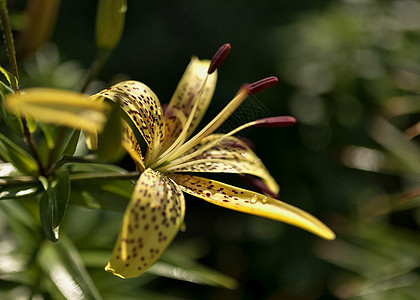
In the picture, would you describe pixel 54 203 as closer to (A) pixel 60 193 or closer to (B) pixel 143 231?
(A) pixel 60 193

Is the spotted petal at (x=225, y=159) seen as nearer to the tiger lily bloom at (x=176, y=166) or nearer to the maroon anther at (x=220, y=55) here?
the tiger lily bloom at (x=176, y=166)

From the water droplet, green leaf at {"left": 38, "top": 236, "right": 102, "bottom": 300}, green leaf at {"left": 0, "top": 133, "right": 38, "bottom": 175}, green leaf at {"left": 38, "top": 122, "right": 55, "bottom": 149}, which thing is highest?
the water droplet

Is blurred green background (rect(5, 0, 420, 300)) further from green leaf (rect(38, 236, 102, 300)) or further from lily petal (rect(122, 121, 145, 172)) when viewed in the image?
lily petal (rect(122, 121, 145, 172))

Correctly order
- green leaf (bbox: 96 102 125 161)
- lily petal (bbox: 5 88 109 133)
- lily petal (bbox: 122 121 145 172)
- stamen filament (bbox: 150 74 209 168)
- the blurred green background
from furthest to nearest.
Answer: the blurred green background
stamen filament (bbox: 150 74 209 168)
lily petal (bbox: 122 121 145 172)
green leaf (bbox: 96 102 125 161)
lily petal (bbox: 5 88 109 133)

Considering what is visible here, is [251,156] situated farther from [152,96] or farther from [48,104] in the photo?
[48,104]

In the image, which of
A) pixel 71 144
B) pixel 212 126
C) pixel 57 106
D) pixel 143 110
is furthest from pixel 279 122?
pixel 57 106

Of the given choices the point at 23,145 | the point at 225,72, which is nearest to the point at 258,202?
the point at 23,145

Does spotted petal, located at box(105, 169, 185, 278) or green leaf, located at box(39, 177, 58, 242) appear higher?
spotted petal, located at box(105, 169, 185, 278)

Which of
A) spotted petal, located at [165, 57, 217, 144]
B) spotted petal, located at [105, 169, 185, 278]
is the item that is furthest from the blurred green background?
spotted petal, located at [105, 169, 185, 278]
